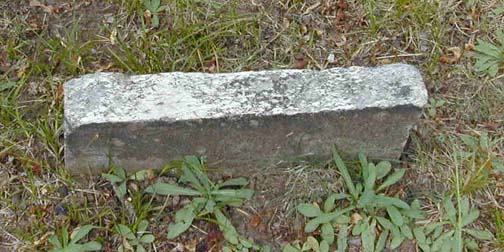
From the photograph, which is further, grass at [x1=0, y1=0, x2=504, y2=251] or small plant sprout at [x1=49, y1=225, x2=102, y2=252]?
grass at [x1=0, y1=0, x2=504, y2=251]

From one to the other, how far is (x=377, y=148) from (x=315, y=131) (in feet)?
0.88

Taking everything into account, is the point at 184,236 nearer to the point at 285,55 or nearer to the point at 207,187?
the point at 207,187

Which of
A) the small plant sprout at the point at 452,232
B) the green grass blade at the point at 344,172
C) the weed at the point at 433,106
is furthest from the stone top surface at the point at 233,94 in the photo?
the small plant sprout at the point at 452,232

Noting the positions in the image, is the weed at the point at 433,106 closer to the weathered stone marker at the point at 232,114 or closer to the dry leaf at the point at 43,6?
the weathered stone marker at the point at 232,114

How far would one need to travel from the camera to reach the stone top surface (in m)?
2.23

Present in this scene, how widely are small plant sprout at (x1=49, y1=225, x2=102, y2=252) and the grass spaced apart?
40 mm

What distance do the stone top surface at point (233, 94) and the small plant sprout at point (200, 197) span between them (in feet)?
0.80

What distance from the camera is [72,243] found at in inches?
91.1

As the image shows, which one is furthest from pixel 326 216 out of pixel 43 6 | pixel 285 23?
pixel 43 6

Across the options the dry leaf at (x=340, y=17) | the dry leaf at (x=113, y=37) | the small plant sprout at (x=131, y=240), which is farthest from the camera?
the dry leaf at (x=340, y=17)

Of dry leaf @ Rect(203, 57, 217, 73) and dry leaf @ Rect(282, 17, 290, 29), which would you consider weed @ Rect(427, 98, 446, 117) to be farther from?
dry leaf @ Rect(203, 57, 217, 73)

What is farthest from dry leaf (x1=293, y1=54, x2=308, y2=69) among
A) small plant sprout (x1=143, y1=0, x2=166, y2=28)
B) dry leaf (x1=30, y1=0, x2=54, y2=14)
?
dry leaf (x1=30, y1=0, x2=54, y2=14)

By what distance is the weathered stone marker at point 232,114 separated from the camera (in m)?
2.24

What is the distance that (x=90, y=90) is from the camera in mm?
2277
